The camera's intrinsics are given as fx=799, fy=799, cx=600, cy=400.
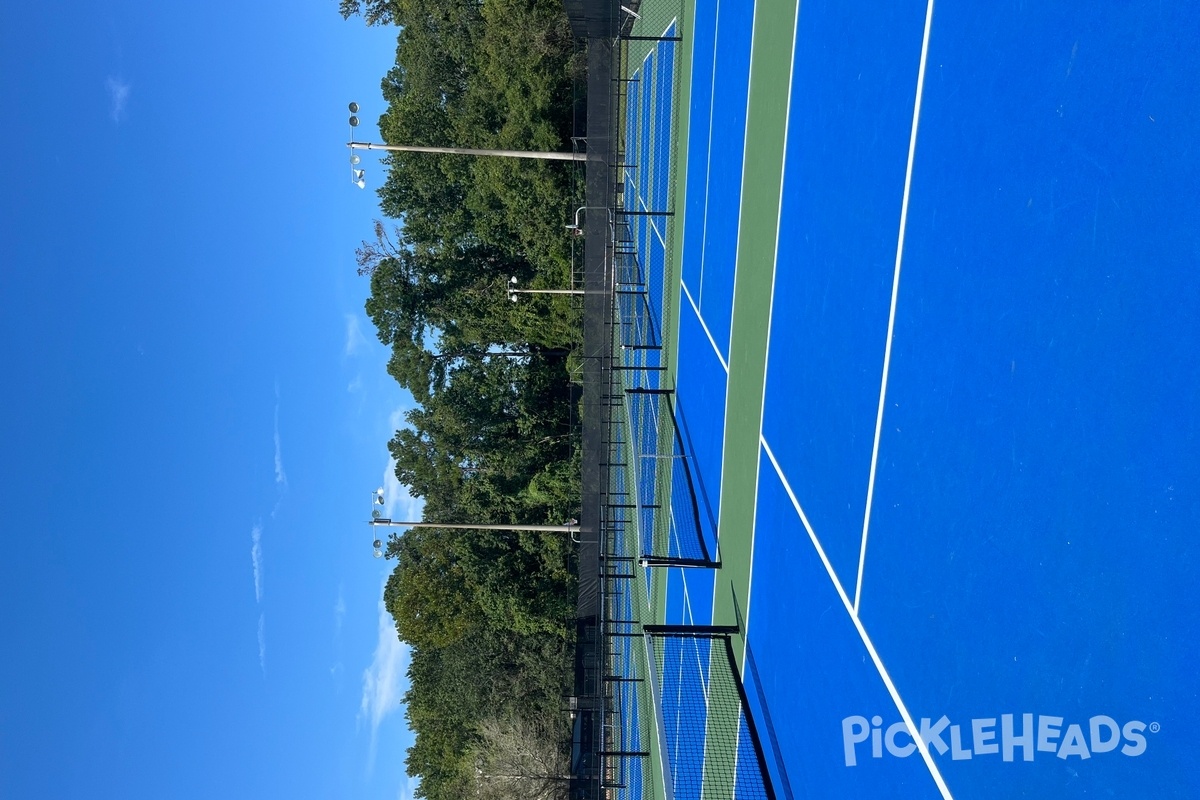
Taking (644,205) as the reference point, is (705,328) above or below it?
below

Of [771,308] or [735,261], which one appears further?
[735,261]

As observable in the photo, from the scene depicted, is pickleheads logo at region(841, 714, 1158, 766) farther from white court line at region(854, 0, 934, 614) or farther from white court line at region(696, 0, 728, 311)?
white court line at region(696, 0, 728, 311)

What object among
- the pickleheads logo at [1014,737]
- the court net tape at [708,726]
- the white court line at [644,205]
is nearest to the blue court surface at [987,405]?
the pickleheads logo at [1014,737]

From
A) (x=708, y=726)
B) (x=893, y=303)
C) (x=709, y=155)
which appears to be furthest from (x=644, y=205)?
(x=893, y=303)

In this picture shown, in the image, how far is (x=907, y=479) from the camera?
17.1 feet

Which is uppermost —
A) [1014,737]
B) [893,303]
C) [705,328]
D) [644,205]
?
[644,205]

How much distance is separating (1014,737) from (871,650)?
1.78m

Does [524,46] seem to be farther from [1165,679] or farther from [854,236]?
[1165,679]

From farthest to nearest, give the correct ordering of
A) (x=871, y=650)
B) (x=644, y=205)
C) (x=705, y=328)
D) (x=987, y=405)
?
→ 1. (x=644, y=205)
2. (x=705, y=328)
3. (x=871, y=650)
4. (x=987, y=405)

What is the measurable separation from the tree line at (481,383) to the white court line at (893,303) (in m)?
21.1

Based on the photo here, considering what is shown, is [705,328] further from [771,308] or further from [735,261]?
[771,308]

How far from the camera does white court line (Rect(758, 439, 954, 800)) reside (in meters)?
4.83

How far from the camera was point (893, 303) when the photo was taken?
17.9 ft

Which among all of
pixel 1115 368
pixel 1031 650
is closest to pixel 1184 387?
pixel 1115 368
